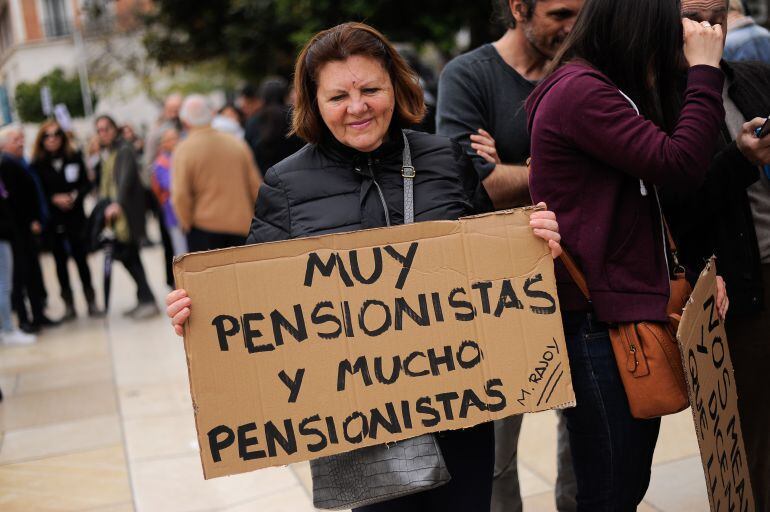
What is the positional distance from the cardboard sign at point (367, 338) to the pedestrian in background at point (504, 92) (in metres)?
0.76

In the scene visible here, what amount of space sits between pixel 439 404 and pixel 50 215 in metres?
7.91

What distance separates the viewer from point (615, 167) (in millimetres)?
2283

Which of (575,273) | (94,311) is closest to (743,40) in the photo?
(575,273)

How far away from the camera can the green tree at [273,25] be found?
13477 mm

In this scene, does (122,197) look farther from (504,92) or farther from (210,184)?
(504,92)

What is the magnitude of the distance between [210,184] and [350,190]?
5.18m

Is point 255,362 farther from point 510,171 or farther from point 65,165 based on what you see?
point 65,165

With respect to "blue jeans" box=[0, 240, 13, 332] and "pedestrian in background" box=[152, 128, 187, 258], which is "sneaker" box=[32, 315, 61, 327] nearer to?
"blue jeans" box=[0, 240, 13, 332]

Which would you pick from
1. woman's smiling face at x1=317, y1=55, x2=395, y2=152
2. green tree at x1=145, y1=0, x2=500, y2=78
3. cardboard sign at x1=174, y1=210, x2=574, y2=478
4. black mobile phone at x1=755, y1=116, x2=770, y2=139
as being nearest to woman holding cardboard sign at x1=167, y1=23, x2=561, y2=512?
woman's smiling face at x1=317, y1=55, x2=395, y2=152

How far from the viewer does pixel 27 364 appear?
7.55 m

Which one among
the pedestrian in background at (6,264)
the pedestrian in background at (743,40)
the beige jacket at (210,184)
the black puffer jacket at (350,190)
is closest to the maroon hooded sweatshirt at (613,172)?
the black puffer jacket at (350,190)

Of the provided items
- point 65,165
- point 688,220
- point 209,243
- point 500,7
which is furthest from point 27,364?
point 688,220

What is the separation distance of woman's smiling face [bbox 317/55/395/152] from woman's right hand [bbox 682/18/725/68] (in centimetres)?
78

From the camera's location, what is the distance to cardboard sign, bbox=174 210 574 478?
2.16 metres
